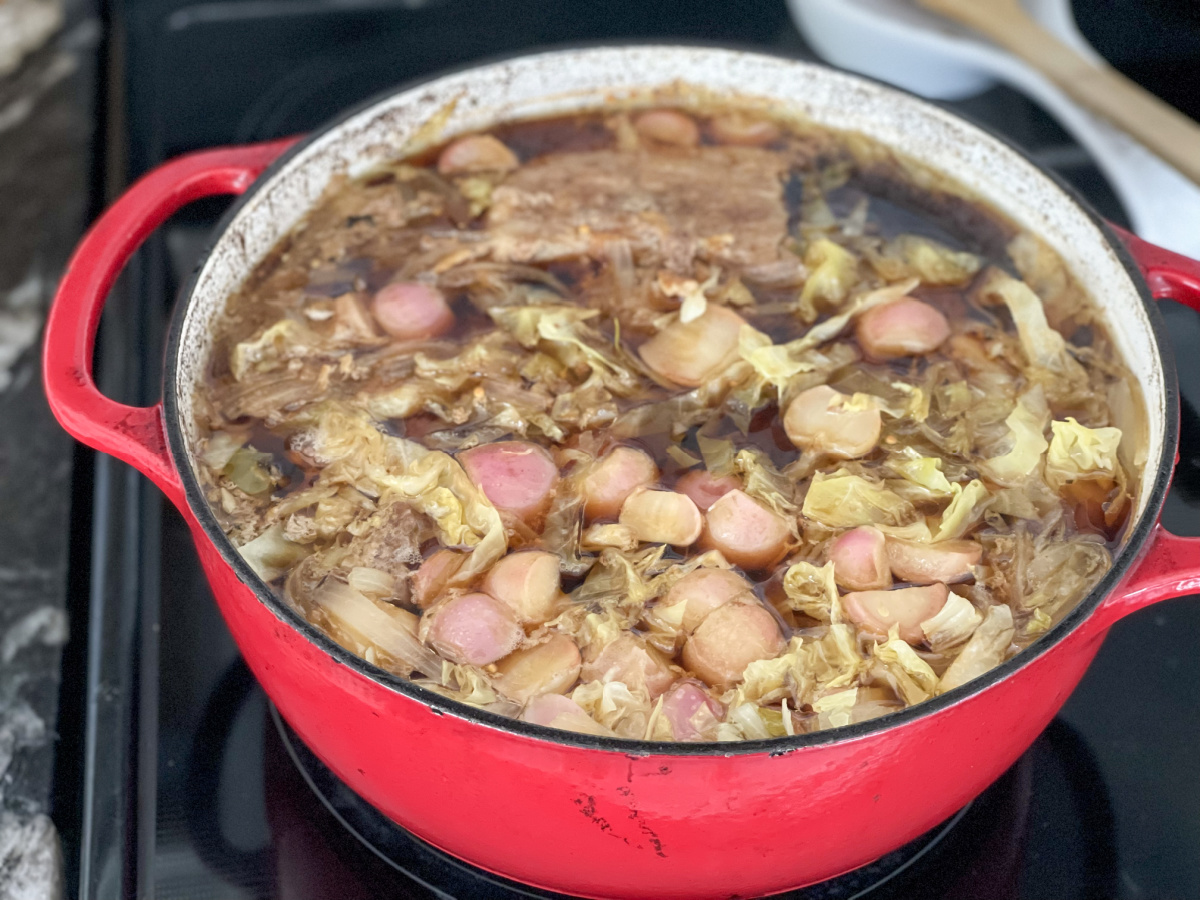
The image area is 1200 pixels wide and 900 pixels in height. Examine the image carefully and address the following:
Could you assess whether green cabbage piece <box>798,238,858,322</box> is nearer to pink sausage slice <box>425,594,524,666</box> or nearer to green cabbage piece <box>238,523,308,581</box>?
pink sausage slice <box>425,594,524,666</box>

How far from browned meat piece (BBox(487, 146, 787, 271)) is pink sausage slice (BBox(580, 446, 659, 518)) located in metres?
0.38

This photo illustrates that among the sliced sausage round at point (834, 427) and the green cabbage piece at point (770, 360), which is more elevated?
the green cabbage piece at point (770, 360)

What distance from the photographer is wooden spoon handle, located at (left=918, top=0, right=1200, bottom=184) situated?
1723 mm

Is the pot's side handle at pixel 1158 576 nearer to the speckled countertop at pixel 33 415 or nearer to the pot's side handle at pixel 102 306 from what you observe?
the pot's side handle at pixel 102 306

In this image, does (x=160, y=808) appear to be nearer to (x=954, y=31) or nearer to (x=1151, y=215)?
(x=1151, y=215)

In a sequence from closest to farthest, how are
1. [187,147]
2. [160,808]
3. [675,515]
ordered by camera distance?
1. [675,515]
2. [160,808]
3. [187,147]

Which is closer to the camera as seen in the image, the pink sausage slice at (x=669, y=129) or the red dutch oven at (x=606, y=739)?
the red dutch oven at (x=606, y=739)

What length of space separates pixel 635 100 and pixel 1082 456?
2.81ft

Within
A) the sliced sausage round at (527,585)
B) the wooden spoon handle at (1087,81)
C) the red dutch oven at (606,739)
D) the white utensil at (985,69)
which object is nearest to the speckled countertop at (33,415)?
the red dutch oven at (606,739)

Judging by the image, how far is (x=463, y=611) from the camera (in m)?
1.08

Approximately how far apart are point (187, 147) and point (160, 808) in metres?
1.25

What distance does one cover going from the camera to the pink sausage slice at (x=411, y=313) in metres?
1.39

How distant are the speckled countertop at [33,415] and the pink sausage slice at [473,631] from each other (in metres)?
0.60

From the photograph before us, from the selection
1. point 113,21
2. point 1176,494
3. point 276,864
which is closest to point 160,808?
point 276,864
